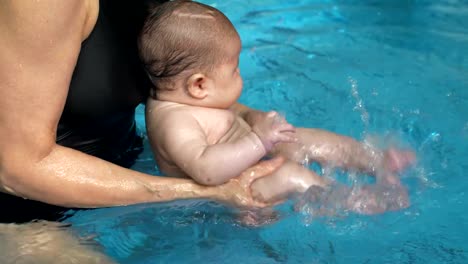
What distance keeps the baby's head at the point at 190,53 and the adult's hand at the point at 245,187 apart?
0.27m

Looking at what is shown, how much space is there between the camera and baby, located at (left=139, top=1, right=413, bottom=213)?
2.11 metres

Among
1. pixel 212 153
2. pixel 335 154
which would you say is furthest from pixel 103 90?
pixel 335 154

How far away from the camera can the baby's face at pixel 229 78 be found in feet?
7.43

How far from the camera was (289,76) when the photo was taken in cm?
357

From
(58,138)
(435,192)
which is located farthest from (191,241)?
(435,192)

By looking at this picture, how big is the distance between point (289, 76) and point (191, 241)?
161 centimetres

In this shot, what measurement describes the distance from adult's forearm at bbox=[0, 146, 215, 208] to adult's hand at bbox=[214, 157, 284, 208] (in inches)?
1.7

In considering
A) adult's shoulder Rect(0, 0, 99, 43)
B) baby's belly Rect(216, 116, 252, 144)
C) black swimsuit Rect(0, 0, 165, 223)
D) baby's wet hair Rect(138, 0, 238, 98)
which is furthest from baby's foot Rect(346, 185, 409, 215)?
adult's shoulder Rect(0, 0, 99, 43)

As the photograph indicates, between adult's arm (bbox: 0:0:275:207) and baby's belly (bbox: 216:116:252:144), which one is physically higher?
adult's arm (bbox: 0:0:275:207)

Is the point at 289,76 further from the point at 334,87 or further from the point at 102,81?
the point at 102,81

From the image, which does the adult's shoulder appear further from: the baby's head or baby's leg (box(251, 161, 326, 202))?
baby's leg (box(251, 161, 326, 202))

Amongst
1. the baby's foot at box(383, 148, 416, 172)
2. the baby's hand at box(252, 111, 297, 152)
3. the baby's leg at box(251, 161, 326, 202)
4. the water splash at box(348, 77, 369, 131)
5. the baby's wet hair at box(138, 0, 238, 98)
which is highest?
the baby's wet hair at box(138, 0, 238, 98)

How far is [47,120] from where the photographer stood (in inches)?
72.9

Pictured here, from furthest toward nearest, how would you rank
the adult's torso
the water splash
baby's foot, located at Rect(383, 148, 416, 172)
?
the water splash
baby's foot, located at Rect(383, 148, 416, 172)
the adult's torso
